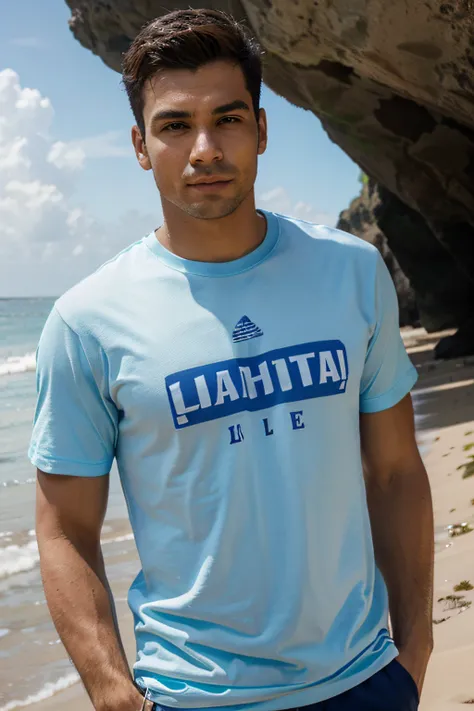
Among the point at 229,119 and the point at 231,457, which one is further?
the point at 229,119

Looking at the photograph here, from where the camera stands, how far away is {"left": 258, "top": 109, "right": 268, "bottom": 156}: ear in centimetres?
206

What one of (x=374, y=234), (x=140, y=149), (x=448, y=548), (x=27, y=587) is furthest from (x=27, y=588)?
(x=374, y=234)

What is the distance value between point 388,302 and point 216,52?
23.9 inches

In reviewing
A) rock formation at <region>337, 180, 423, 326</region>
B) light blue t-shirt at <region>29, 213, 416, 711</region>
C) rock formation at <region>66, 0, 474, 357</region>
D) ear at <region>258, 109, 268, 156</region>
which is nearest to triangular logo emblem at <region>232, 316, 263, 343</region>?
light blue t-shirt at <region>29, 213, 416, 711</region>

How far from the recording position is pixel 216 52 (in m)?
1.96

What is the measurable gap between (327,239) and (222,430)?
49cm

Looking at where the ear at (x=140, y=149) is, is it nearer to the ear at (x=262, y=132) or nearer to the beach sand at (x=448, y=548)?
the ear at (x=262, y=132)

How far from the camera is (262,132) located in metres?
2.08

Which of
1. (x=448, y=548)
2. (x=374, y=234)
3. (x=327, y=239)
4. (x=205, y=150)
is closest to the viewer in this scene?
(x=205, y=150)

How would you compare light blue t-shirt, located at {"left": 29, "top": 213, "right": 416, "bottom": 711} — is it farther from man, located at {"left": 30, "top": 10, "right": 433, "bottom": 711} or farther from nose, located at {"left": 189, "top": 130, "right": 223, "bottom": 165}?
nose, located at {"left": 189, "top": 130, "right": 223, "bottom": 165}

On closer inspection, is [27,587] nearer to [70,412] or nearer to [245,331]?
[70,412]

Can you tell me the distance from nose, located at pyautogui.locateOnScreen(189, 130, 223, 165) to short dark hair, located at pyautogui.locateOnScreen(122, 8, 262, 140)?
151 millimetres

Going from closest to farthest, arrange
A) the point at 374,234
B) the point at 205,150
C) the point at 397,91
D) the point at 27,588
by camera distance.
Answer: the point at 205,150, the point at 27,588, the point at 397,91, the point at 374,234

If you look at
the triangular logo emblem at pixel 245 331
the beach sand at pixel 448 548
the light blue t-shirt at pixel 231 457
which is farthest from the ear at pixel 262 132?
the beach sand at pixel 448 548
